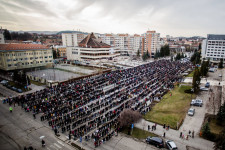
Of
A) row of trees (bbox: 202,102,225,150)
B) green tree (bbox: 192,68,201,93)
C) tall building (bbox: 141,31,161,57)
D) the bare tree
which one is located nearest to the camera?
row of trees (bbox: 202,102,225,150)

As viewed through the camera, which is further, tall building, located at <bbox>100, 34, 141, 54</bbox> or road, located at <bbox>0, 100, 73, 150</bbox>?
tall building, located at <bbox>100, 34, 141, 54</bbox>

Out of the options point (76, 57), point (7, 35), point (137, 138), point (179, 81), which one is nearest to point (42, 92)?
point (137, 138)

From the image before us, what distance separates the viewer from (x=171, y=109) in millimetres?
21328

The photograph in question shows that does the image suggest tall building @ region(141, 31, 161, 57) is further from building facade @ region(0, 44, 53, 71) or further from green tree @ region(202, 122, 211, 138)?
green tree @ region(202, 122, 211, 138)

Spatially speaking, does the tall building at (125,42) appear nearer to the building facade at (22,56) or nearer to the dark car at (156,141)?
the building facade at (22,56)

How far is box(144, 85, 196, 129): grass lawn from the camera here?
1819 centimetres

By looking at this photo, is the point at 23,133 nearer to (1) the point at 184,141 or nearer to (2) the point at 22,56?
(1) the point at 184,141

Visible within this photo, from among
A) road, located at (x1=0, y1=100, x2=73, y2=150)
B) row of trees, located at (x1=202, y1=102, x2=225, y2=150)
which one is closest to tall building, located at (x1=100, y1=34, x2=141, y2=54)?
row of trees, located at (x1=202, y1=102, x2=225, y2=150)

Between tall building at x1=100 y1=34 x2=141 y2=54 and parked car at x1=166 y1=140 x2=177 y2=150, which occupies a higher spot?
tall building at x1=100 y1=34 x2=141 y2=54

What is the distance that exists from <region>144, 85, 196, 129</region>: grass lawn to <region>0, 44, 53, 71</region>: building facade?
140 ft

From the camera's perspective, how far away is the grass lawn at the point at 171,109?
18188 mm

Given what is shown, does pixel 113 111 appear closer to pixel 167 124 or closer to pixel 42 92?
pixel 167 124

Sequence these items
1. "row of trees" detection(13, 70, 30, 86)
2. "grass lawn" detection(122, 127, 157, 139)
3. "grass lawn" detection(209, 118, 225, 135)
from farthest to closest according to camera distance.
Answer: "row of trees" detection(13, 70, 30, 86) → "grass lawn" detection(209, 118, 225, 135) → "grass lawn" detection(122, 127, 157, 139)

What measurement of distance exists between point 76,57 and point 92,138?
64.7 meters
